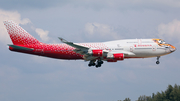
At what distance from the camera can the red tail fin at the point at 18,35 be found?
87.4m

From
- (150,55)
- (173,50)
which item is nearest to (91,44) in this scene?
(150,55)

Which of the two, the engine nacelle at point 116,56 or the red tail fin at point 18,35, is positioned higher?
the red tail fin at point 18,35

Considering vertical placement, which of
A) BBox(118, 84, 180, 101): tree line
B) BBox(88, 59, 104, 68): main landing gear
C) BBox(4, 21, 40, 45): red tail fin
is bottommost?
BBox(118, 84, 180, 101): tree line

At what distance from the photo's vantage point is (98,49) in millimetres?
82625

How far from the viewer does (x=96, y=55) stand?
3216 inches

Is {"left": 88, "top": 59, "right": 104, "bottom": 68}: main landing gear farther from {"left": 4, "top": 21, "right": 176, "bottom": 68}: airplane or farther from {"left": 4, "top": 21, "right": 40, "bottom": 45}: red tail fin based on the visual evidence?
{"left": 4, "top": 21, "right": 40, "bottom": 45}: red tail fin

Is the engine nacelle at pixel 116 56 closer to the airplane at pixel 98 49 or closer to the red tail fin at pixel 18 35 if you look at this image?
the airplane at pixel 98 49

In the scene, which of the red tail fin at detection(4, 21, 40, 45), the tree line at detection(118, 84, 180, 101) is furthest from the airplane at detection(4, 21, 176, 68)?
the tree line at detection(118, 84, 180, 101)

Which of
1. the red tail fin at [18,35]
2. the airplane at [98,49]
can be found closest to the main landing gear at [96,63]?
the airplane at [98,49]

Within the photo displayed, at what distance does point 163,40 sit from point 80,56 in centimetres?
2257

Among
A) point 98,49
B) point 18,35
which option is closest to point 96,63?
point 98,49

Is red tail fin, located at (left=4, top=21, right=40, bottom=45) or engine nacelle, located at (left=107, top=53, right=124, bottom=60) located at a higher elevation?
red tail fin, located at (left=4, top=21, right=40, bottom=45)

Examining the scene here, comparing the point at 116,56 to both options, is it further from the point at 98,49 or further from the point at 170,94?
the point at 170,94

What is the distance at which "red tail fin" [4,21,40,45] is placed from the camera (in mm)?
87438
